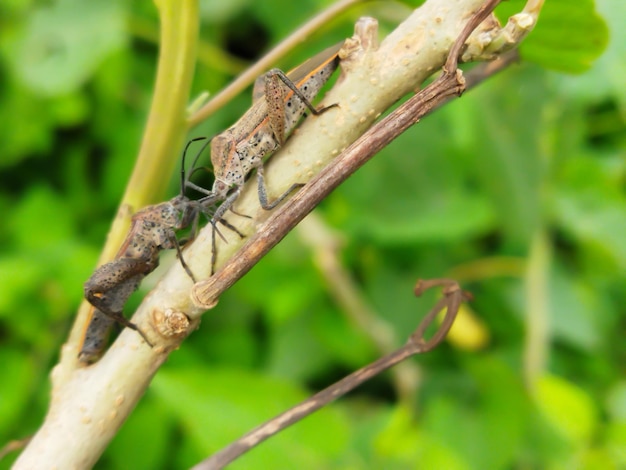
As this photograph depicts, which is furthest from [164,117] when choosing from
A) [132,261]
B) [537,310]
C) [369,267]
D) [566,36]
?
[537,310]

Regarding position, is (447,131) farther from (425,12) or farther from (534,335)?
(425,12)

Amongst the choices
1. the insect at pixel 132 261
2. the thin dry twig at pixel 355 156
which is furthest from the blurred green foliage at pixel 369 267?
the thin dry twig at pixel 355 156

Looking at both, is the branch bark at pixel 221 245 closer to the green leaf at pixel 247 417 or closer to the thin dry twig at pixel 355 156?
the thin dry twig at pixel 355 156

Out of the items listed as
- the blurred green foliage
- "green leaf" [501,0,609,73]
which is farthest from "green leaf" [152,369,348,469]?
"green leaf" [501,0,609,73]

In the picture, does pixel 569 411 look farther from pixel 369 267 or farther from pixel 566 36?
pixel 566 36

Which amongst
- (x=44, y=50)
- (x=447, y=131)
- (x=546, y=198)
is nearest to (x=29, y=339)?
(x=44, y=50)
